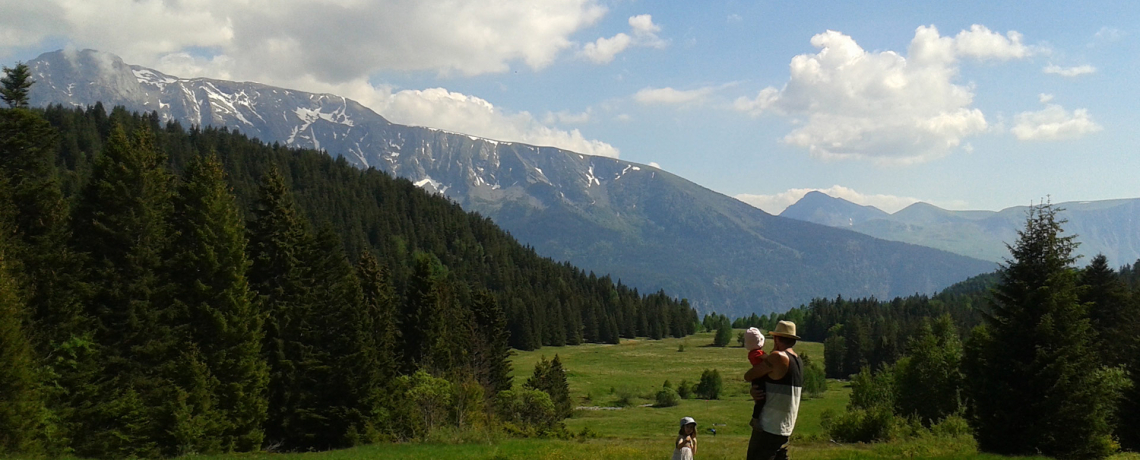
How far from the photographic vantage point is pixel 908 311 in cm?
19775

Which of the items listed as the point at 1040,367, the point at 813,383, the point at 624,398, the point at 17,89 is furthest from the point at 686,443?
the point at 813,383

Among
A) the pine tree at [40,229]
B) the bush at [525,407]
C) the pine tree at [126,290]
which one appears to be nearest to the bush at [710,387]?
the bush at [525,407]

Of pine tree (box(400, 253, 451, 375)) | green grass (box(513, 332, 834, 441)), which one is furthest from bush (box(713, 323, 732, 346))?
pine tree (box(400, 253, 451, 375))

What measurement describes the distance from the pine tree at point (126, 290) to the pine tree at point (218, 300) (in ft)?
4.68

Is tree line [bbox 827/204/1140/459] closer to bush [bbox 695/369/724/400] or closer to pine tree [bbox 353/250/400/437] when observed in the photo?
pine tree [bbox 353/250/400/437]

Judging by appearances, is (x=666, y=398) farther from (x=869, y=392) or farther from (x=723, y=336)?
(x=723, y=336)

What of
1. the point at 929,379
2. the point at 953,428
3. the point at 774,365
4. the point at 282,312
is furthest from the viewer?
the point at 929,379

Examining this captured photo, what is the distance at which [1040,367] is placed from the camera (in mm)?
26203

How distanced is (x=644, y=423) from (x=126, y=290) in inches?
1990

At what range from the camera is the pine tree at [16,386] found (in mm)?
25297

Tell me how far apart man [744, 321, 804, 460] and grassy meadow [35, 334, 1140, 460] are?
44.2 ft

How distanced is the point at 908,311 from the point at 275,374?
19527 centimetres

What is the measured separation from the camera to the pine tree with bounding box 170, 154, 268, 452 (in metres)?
32.1

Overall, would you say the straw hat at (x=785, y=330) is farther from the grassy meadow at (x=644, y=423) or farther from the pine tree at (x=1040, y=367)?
the pine tree at (x=1040, y=367)
